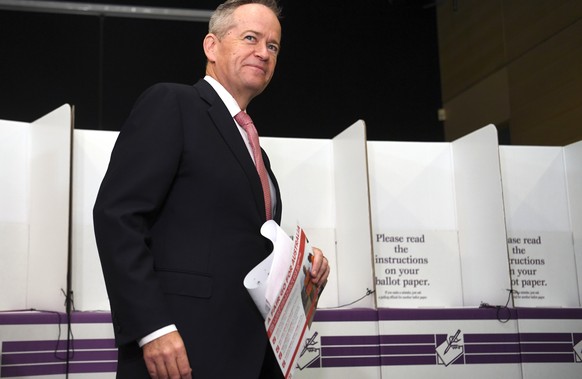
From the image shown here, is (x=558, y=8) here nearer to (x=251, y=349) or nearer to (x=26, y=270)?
(x=26, y=270)

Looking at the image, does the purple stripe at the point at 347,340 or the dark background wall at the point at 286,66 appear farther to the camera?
the dark background wall at the point at 286,66

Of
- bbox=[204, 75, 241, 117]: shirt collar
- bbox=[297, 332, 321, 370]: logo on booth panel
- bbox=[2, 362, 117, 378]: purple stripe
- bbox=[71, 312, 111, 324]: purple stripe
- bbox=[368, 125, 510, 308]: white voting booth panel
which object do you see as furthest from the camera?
bbox=[368, 125, 510, 308]: white voting booth panel

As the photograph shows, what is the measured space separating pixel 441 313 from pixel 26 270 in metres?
1.93

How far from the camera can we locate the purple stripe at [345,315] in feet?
10.6

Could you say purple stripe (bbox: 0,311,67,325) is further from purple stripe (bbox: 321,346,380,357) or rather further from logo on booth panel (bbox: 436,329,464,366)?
logo on booth panel (bbox: 436,329,464,366)

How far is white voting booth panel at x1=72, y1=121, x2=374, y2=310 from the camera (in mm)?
3320

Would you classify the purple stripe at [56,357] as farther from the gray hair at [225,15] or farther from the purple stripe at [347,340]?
the gray hair at [225,15]

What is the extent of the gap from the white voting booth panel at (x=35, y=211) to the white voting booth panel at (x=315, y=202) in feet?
0.58

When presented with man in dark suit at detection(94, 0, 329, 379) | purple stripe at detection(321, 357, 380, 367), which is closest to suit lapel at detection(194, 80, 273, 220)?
man in dark suit at detection(94, 0, 329, 379)

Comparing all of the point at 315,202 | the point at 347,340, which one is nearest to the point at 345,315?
the point at 347,340

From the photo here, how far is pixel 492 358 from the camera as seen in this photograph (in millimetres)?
3367

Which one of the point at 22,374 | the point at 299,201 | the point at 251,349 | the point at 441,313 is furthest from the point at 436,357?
the point at 251,349

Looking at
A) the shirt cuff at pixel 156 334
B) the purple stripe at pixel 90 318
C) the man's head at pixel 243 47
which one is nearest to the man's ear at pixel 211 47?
the man's head at pixel 243 47

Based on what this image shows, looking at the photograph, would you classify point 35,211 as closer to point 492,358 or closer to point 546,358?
point 492,358
